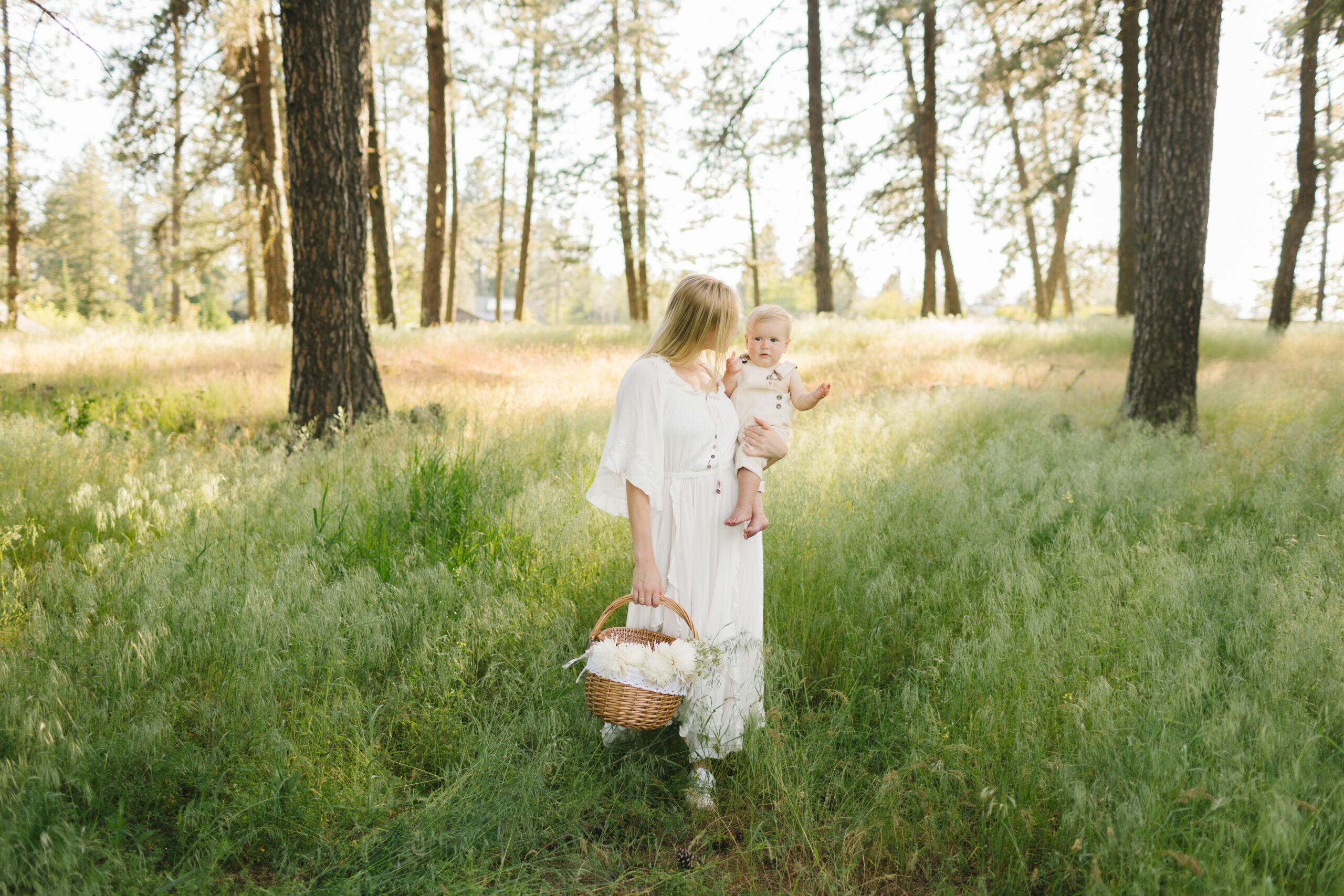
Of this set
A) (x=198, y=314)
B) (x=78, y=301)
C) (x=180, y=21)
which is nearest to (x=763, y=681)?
(x=180, y=21)

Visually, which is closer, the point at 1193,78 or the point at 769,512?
the point at 769,512

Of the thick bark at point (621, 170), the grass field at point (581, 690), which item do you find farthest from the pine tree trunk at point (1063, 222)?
the grass field at point (581, 690)

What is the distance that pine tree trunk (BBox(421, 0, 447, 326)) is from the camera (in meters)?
15.6

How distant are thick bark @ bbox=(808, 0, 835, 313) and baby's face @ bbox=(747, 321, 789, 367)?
14.7 metres

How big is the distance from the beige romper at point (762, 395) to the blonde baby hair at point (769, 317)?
15cm

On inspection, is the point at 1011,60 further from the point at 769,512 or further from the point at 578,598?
the point at 578,598

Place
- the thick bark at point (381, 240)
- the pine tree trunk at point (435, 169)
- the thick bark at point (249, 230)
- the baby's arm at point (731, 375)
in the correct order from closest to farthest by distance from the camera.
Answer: the baby's arm at point (731, 375) → the thick bark at point (249, 230) → the thick bark at point (381, 240) → the pine tree trunk at point (435, 169)

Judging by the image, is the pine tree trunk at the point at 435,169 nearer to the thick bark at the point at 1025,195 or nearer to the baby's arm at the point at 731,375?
the thick bark at the point at 1025,195

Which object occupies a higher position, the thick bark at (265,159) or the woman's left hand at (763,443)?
the thick bark at (265,159)

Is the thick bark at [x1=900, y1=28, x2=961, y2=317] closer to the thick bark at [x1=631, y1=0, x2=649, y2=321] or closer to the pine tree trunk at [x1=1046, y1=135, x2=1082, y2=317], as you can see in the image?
the pine tree trunk at [x1=1046, y1=135, x2=1082, y2=317]

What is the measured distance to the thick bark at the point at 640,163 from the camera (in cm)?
1911

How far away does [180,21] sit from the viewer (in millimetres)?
7129

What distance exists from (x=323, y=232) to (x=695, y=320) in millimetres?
5274

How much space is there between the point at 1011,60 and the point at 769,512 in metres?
12.9
